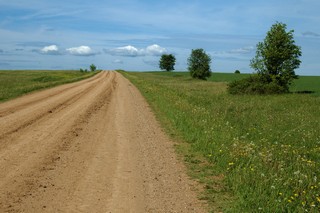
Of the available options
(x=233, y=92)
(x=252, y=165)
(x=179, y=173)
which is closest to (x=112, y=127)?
(x=179, y=173)

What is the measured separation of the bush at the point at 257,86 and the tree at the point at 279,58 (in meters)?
0.49

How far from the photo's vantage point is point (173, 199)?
611 cm

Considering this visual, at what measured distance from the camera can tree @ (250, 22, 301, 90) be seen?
3306cm

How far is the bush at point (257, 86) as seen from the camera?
31281 millimetres

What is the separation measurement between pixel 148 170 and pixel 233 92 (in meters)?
25.9

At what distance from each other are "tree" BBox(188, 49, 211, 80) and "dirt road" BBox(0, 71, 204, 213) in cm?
5706

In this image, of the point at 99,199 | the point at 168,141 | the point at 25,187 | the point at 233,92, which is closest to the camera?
the point at 99,199

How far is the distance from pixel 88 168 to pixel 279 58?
29.0 metres

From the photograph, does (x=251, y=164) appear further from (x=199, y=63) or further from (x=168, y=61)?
(x=168, y=61)

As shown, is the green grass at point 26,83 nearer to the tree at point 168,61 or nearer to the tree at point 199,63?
the tree at point 199,63

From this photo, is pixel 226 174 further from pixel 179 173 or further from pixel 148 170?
pixel 148 170

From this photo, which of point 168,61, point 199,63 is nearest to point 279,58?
point 199,63

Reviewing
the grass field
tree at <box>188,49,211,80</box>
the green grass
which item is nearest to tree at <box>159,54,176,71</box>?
tree at <box>188,49,211,80</box>

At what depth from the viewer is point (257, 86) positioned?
104 feet
